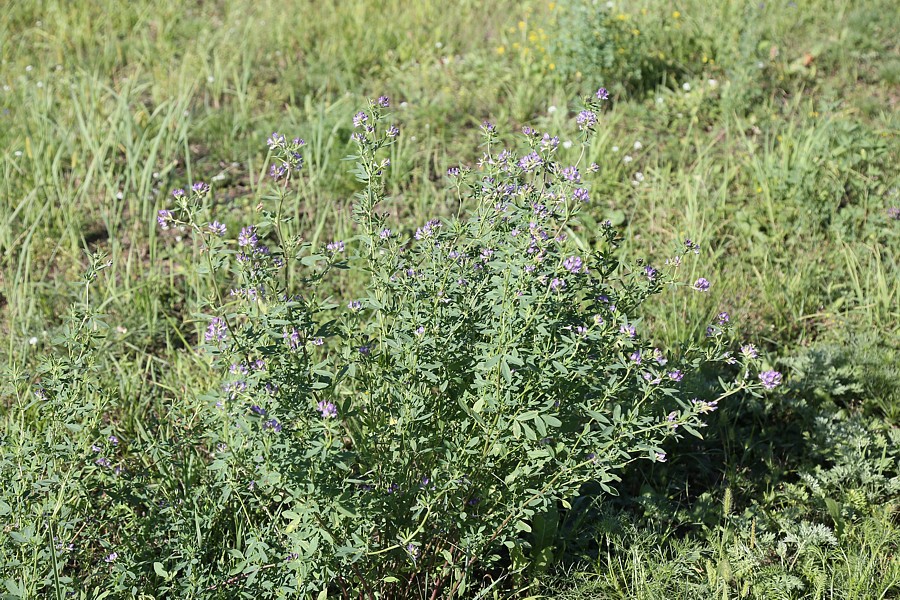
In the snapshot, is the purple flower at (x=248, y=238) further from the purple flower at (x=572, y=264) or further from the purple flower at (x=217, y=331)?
the purple flower at (x=572, y=264)

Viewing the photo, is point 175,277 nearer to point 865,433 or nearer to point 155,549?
point 155,549

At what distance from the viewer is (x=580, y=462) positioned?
2146 millimetres

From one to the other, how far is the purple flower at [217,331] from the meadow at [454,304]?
25 millimetres

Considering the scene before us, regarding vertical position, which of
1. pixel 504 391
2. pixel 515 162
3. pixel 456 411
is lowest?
pixel 456 411

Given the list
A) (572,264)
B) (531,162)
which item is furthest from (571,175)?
(572,264)

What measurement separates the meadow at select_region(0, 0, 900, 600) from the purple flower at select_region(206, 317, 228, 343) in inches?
1.0

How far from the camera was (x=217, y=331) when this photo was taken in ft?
6.72

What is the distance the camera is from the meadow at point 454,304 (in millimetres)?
2119

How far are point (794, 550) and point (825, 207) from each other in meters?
1.88

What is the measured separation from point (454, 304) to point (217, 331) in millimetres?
610

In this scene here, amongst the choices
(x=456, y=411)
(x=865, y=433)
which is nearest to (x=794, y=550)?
(x=865, y=433)

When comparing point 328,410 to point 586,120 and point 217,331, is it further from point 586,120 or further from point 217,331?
point 586,120

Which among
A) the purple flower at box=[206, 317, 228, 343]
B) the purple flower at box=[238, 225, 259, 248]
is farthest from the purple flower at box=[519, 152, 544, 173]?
the purple flower at box=[206, 317, 228, 343]

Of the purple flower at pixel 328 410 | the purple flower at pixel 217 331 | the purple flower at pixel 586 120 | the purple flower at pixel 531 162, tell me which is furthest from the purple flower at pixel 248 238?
the purple flower at pixel 586 120
